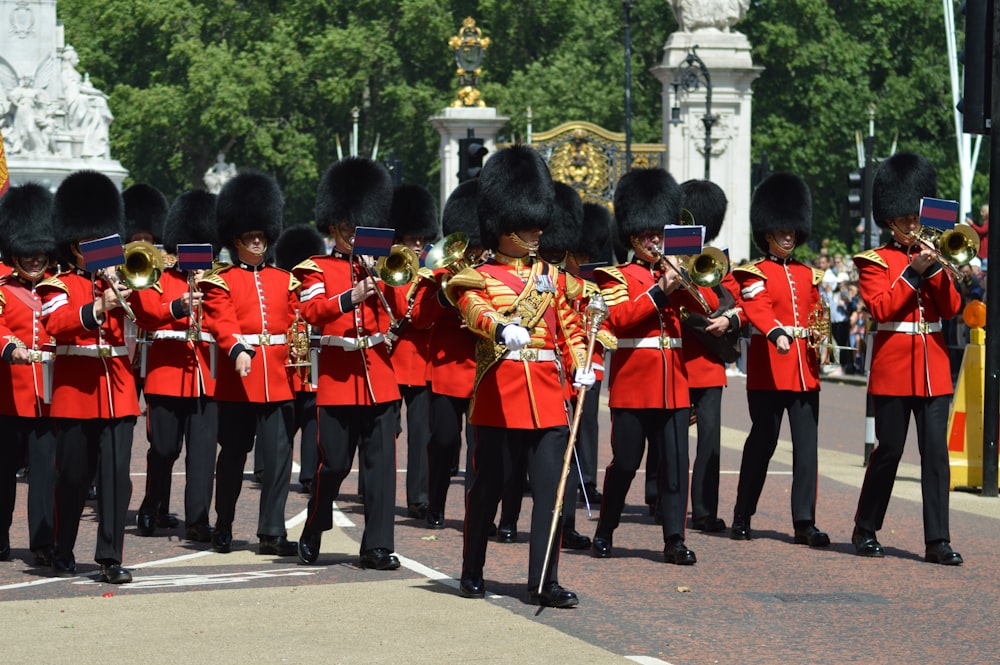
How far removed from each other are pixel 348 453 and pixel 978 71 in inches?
190

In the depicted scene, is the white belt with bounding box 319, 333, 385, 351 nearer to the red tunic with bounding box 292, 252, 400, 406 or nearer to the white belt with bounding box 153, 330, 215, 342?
the red tunic with bounding box 292, 252, 400, 406

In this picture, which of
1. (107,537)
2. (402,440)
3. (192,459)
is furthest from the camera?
(402,440)

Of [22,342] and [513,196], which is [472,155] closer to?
[22,342]

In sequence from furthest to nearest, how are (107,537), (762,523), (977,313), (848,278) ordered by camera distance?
(848,278) → (977,313) → (762,523) → (107,537)

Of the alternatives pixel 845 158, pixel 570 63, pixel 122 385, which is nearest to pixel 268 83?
pixel 570 63

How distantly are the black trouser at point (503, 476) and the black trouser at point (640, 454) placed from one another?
1.18 m

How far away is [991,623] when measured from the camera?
25.7 feet

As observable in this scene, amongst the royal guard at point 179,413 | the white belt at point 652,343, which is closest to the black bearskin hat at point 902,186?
the white belt at point 652,343

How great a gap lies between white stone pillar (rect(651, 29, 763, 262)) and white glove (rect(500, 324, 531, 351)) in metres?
21.9

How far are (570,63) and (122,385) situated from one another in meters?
41.8

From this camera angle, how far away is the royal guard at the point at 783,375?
32.9 ft

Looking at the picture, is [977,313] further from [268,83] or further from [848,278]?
[268,83]

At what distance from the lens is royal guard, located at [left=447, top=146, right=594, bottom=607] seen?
808 centimetres

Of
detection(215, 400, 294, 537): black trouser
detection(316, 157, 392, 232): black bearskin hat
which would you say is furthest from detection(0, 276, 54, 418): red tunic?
detection(316, 157, 392, 232): black bearskin hat
